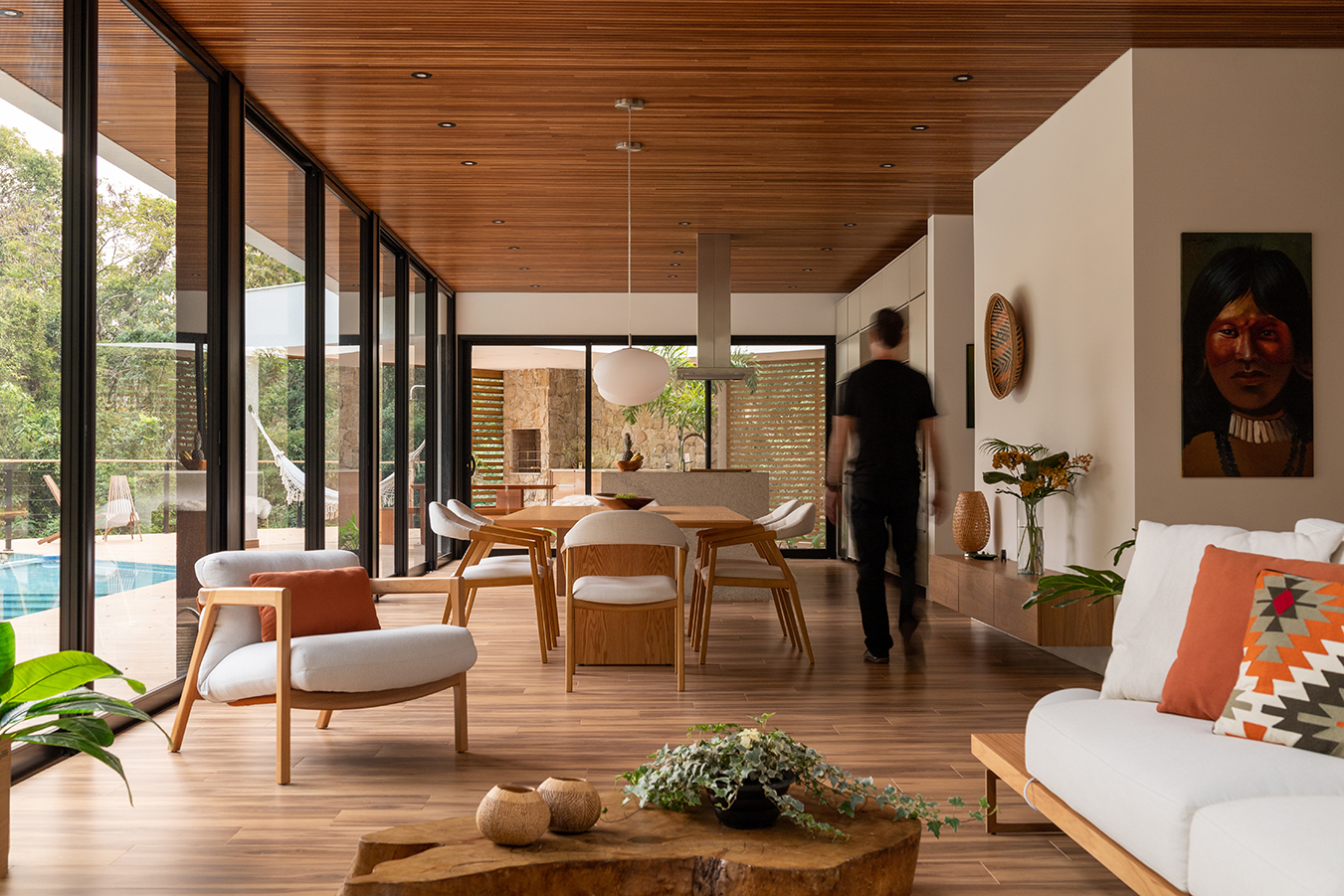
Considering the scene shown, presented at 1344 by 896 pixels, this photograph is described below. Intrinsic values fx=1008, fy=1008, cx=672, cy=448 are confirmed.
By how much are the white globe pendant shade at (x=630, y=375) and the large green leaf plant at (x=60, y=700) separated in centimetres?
374

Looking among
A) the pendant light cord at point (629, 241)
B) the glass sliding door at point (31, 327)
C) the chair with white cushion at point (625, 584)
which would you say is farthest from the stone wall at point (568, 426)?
the glass sliding door at point (31, 327)

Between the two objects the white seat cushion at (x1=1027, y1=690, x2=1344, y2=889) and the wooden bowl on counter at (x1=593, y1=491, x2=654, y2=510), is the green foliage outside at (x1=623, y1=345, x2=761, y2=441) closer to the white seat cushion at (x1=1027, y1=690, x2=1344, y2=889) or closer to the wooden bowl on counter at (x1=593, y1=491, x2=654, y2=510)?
the wooden bowl on counter at (x1=593, y1=491, x2=654, y2=510)

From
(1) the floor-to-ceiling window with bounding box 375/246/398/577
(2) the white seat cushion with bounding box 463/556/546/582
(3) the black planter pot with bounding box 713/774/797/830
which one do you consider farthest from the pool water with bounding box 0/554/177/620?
(1) the floor-to-ceiling window with bounding box 375/246/398/577

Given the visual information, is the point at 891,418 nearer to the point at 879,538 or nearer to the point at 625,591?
the point at 879,538

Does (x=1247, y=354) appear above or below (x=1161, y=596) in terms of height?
above

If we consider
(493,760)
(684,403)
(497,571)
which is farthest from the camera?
(684,403)

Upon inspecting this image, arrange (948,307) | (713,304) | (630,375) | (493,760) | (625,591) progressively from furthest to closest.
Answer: (713,304), (948,307), (630,375), (625,591), (493,760)

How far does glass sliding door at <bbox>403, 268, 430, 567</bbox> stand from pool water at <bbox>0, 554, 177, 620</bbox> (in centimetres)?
476

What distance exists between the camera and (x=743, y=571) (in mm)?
5145

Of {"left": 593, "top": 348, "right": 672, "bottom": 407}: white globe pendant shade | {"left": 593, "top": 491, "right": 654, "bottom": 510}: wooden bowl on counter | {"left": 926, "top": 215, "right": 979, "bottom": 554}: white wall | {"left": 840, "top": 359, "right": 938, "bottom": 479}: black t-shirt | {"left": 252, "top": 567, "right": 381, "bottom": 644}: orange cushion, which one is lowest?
{"left": 252, "top": 567, "right": 381, "bottom": 644}: orange cushion

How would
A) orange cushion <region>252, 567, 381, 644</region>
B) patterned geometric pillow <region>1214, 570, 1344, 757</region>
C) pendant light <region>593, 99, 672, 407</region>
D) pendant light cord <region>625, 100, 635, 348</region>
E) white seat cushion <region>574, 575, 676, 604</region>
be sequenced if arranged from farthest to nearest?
pendant light <region>593, 99, 672, 407</region> < pendant light cord <region>625, 100, 635, 348</region> < white seat cushion <region>574, 575, 676, 604</region> < orange cushion <region>252, 567, 381, 644</region> < patterned geometric pillow <region>1214, 570, 1344, 757</region>

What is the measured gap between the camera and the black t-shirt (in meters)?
4.84

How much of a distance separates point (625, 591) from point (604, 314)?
6528mm

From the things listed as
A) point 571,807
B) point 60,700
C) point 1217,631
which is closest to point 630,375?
point 60,700
